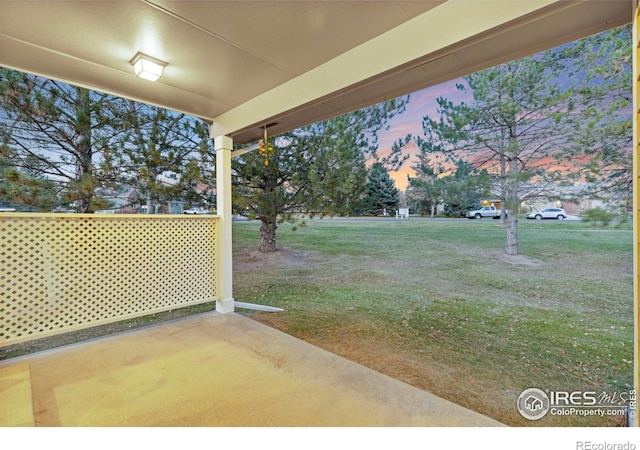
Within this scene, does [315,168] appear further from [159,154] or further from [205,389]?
[205,389]

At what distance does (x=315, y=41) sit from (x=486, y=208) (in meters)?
3.34

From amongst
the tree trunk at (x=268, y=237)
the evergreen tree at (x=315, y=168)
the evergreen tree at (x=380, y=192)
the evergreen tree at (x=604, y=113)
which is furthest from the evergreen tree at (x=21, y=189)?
the evergreen tree at (x=604, y=113)

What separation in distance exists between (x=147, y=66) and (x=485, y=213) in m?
4.36

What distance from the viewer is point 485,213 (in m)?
3.91

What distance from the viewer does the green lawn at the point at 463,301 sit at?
244 centimetres

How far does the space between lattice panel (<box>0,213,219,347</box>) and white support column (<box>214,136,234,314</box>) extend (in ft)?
0.65

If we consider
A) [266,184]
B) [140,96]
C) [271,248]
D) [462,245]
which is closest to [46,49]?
[140,96]

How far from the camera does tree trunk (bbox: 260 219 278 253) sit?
570 centimetres

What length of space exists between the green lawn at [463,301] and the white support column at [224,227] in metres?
0.67

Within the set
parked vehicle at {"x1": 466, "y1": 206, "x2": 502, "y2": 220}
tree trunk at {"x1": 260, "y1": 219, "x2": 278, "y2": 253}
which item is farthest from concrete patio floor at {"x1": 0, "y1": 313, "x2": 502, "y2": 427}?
tree trunk at {"x1": 260, "y1": 219, "x2": 278, "y2": 253}

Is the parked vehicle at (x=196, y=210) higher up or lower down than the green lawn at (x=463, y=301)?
higher up

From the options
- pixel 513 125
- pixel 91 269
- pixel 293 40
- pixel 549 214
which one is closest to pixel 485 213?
pixel 549 214

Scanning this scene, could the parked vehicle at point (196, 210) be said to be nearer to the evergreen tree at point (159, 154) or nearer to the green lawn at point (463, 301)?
the evergreen tree at point (159, 154)
